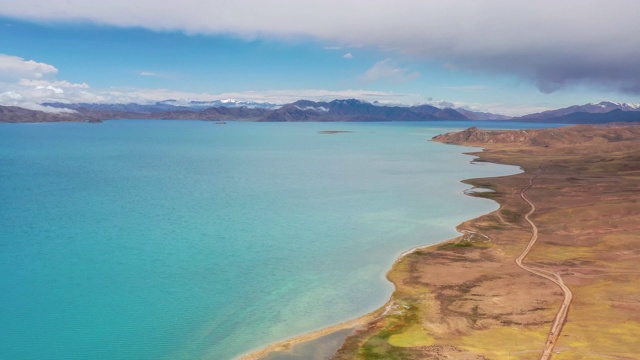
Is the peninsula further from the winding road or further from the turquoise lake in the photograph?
the turquoise lake

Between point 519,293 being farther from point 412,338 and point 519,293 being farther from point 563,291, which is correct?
point 412,338

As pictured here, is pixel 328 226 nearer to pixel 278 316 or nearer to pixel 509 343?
pixel 278 316

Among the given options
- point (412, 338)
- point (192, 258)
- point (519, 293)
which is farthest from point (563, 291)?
point (192, 258)

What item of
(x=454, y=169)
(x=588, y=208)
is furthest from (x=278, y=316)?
(x=454, y=169)

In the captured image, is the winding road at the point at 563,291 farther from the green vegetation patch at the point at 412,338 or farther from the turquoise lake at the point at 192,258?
the turquoise lake at the point at 192,258

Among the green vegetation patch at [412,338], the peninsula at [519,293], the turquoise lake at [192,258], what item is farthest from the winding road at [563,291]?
the turquoise lake at [192,258]

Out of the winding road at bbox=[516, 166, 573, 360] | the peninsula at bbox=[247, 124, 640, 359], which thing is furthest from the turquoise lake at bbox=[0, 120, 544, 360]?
the winding road at bbox=[516, 166, 573, 360]

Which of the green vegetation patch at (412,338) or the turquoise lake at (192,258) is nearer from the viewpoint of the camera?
the green vegetation patch at (412,338)
